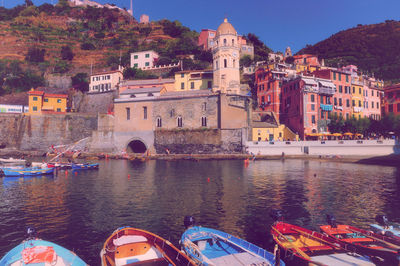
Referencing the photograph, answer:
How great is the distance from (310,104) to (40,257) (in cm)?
4738

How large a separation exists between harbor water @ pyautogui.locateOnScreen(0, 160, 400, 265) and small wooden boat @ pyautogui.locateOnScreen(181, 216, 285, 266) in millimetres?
1997

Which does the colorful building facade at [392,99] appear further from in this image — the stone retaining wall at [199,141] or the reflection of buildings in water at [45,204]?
the reflection of buildings in water at [45,204]

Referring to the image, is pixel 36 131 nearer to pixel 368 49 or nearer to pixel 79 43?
pixel 79 43

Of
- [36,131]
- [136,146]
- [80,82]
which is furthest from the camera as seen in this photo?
[80,82]

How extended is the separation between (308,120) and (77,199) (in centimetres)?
4031

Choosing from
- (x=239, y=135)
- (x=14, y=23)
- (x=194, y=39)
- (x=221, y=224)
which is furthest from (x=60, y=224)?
(x=14, y=23)

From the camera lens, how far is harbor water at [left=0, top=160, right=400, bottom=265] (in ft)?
42.3

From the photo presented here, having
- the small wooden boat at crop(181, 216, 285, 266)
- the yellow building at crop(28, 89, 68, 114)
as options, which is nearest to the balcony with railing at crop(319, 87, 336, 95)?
the small wooden boat at crop(181, 216, 285, 266)

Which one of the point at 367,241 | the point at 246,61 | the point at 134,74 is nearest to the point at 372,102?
the point at 246,61

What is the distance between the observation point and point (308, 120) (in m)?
47.9

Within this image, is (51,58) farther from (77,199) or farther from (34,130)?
(77,199)

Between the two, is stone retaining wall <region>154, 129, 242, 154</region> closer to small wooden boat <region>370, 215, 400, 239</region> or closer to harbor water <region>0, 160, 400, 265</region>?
harbor water <region>0, 160, 400, 265</region>

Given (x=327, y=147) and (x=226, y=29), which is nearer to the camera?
(x=327, y=147)

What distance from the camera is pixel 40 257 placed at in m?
8.13
